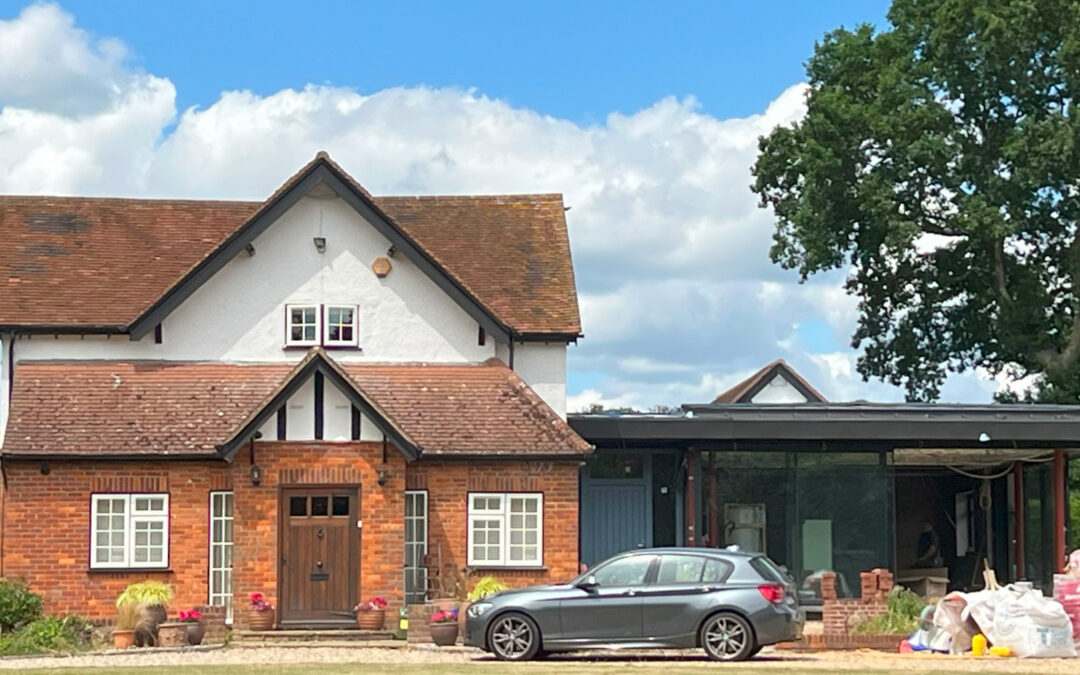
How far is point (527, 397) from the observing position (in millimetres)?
28750

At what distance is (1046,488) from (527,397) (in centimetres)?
1020

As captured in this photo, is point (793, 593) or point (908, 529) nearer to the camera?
point (793, 593)

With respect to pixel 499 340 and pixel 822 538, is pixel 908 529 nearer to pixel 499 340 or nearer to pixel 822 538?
pixel 822 538

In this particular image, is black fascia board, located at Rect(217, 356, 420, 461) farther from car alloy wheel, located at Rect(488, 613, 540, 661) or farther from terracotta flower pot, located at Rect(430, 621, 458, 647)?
car alloy wheel, located at Rect(488, 613, 540, 661)

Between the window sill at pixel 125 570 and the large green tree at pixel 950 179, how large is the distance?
19757 millimetres

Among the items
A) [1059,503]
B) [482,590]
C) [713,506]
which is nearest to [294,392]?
[482,590]

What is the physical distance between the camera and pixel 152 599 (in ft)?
82.1

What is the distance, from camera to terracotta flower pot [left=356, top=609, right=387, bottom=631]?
26203 millimetres

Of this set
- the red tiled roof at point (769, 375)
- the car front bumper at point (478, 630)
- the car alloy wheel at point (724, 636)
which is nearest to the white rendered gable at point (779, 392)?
the red tiled roof at point (769, 375)

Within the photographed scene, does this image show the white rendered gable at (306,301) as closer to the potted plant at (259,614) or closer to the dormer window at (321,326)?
the dormer window at (321,326)

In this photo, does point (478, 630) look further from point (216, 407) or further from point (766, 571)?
point (216, 407)

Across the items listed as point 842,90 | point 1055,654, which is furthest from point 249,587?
point 842,90

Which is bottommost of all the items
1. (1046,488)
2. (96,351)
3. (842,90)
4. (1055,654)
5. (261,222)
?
(1055,654)

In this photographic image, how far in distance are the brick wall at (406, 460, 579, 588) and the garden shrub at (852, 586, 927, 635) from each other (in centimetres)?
542
